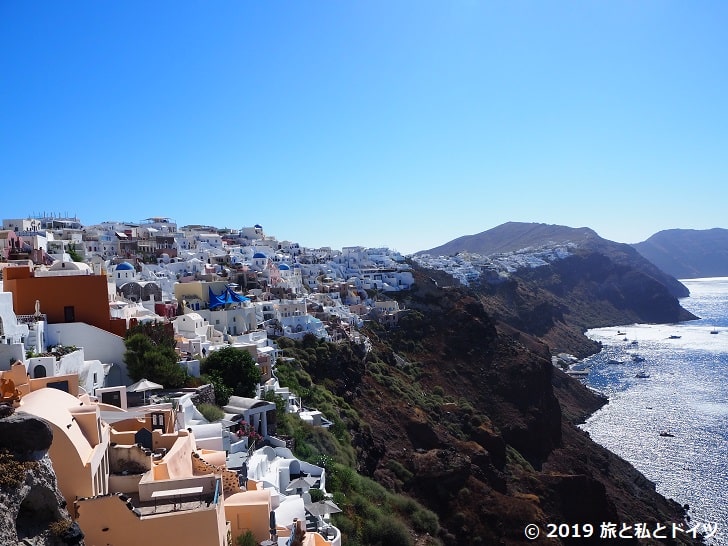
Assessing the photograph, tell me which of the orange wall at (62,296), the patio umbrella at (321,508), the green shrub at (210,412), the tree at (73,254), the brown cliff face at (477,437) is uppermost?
the tree at (73,254)

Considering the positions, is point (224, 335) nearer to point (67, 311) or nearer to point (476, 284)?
point (67, 311)

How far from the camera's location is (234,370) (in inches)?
926

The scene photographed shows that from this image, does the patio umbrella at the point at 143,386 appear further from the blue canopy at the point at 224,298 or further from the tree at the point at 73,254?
the tree at the point at 73,254

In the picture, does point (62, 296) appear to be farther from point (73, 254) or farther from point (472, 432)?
point (472, 432)

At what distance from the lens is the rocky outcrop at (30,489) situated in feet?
22.2

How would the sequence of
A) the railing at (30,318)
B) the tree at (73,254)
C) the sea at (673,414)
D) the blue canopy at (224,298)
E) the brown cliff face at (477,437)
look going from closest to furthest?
1. the railing at (30,318)
2. the brown cliff face at (477,437)
3. the blue canopy at (224,298)
4. the tree at (73,254)
5. the sea at (673,414)

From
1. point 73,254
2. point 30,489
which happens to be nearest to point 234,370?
point 30,489

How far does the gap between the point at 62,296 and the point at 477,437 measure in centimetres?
2924

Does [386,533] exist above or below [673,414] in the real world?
above

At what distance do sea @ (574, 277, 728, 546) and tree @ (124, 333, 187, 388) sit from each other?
31.3 metres

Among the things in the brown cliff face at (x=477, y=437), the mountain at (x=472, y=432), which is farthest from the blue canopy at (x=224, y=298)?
the brown cliff face at (x=477, y=437)

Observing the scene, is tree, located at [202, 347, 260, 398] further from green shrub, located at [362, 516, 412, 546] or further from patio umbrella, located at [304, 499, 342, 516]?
patio umbrella, located at [304, 499, 342, 516]

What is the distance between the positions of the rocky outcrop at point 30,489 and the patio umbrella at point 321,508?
31.6 ft

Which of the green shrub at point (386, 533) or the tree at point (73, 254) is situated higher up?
the tree at point (73, 254)
